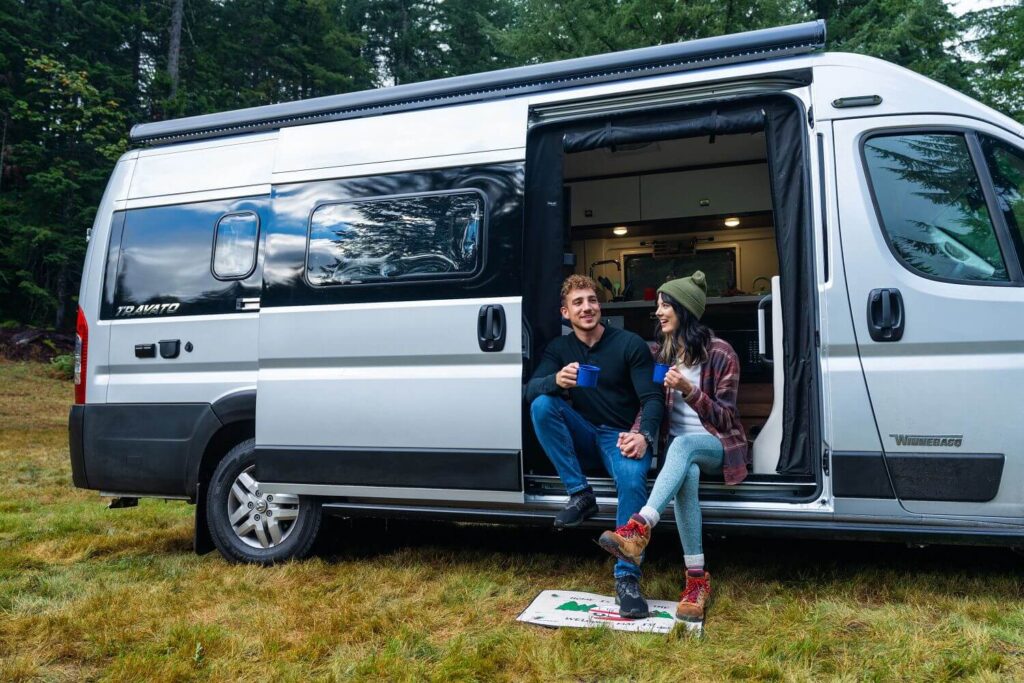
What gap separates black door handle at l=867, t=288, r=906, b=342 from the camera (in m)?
3.31

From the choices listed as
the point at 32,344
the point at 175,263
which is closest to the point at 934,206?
the point at 175,263

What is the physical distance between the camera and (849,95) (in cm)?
350

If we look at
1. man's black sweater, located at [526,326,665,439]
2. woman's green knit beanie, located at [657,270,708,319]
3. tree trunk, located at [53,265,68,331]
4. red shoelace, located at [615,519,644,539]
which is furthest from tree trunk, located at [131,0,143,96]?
red shoelace, located at [615,519,644,539]

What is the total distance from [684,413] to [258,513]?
2370 mm

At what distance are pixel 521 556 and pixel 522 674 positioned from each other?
1565 millimetres

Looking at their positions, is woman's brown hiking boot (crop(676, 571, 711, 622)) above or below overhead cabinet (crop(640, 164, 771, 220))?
below

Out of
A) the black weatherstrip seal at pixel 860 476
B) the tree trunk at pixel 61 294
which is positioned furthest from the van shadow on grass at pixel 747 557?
the tree trunk at pixel 61 294

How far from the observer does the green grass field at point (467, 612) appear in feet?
9.39

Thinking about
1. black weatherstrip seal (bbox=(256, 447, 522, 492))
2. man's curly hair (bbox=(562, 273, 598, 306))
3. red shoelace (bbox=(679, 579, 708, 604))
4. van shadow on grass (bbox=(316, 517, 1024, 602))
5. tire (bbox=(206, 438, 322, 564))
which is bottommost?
van shadow on grass (bbox=(316, 517, 1024, 602))

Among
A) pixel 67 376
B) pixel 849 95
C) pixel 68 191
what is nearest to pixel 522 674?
pixel 849 95

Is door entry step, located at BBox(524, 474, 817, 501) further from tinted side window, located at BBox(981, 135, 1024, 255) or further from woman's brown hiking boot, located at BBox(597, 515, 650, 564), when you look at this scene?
tinted side window, located at BBox(981, 135, 1024, 255)

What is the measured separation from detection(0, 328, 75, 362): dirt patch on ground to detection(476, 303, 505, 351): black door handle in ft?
55.4

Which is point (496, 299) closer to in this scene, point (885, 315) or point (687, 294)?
point (687, 294)

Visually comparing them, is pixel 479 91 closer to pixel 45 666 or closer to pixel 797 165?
pixel 797 165
